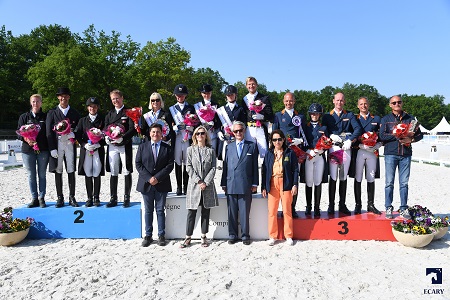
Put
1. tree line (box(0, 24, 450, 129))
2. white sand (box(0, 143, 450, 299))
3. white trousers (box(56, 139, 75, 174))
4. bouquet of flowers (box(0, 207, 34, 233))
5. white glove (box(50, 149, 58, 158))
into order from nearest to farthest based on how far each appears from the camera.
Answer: white sand (box(0, 143, 450, 299)) → bouquet of flowers (box(0, 207, 34, 233)) → white glove (box(50, 149, 58, 158)) → white trousers (box(56, 139, 75, 174)) → tree line (box(0, 24, 450, 129))

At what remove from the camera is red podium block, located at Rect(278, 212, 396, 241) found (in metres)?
5.84

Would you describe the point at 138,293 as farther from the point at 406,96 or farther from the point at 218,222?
the point at 406,96

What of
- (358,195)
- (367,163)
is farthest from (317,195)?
(367,163)

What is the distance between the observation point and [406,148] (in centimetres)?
581

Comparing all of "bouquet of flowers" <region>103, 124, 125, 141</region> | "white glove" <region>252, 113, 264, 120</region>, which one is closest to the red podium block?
"white glove" <region>252, 113, 264, 120</region>

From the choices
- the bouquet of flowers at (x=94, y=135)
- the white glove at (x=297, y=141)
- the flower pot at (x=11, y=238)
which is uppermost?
the bouquet of flowers at (x=94, y=135)

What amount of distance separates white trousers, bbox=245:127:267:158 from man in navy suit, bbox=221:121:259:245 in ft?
1.02

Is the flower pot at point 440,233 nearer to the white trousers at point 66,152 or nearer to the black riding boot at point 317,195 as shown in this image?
the black riding boot at point 317,195

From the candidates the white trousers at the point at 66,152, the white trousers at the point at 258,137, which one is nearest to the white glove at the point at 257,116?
the white trousers at the point at 258,137

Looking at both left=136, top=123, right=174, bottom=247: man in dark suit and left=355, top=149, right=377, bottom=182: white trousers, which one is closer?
left=136, top=123, right=174, bottom=247: man in dark suit

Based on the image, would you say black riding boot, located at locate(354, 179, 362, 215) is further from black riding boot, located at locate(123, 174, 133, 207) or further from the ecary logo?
black riding boot, located at locate(123, 174, 133, 207)

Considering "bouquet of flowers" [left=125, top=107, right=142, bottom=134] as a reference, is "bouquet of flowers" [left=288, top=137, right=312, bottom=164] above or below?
below

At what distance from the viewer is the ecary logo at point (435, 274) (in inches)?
165

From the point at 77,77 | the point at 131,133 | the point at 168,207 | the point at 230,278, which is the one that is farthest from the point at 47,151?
the point at 77,77
